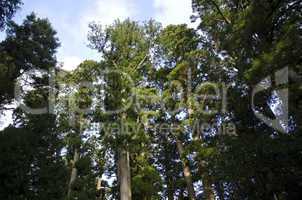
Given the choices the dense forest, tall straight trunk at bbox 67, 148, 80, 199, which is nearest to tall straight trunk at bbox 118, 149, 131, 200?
the dense forest

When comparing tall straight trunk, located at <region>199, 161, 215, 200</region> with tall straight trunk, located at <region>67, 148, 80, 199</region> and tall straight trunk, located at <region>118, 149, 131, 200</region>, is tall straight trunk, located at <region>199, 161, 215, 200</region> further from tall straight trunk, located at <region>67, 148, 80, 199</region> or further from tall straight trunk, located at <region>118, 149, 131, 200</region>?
tall straight trunk, located at <region>67, 148, 80, 199</region>

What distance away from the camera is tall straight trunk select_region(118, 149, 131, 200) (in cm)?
1947

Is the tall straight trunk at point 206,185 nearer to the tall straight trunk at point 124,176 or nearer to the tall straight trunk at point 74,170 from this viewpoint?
the tall straight trunk at point 124,176

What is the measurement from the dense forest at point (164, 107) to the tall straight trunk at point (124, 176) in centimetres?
5

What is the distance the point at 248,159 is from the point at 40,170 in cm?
740

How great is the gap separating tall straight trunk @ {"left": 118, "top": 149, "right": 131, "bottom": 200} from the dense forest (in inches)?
1.9

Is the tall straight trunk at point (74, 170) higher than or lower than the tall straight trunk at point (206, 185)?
higher

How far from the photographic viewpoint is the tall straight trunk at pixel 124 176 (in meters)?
19.5

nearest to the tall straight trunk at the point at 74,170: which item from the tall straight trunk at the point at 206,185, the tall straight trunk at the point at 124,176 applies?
the tall straight trunk at the point at 124,176

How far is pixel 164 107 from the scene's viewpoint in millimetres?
23172

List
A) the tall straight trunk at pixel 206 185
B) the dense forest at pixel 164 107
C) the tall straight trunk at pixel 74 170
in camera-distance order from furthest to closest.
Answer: the tall straight trunk at pixel 74 170 < the tall straight trunk at pixel 206 185 < the dense forest at pixel 164 107

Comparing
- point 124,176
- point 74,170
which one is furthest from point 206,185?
point 74,170

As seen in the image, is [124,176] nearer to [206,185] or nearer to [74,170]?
[206,185]

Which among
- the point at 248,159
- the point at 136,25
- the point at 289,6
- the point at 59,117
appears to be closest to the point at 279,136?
the point at 248,159
